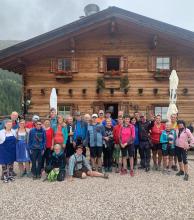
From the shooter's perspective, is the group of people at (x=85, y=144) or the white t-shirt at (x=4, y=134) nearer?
the white t-shirt at (x=4, y=134)

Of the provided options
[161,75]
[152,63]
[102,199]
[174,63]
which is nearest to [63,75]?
[152,63]

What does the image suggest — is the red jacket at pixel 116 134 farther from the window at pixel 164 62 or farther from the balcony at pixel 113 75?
the window at pixel 164 62

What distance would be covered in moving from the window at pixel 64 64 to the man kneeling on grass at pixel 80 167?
24.4 feet

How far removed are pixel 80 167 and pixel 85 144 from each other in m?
0.69

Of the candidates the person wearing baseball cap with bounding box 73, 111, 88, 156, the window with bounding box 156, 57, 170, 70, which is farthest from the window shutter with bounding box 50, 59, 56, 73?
the person wearing baseball cap with bounding box 73, 111, 88, 156

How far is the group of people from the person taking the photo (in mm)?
7785

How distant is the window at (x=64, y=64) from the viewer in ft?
47.9

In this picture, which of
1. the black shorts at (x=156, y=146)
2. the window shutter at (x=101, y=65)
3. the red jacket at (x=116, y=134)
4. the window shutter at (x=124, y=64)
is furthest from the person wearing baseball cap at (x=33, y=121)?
the window shutter at (x=124, y=64)

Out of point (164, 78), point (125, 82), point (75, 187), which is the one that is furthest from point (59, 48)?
point (75, 187)

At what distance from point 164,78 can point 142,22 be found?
115 inches

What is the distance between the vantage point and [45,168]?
25.8ft

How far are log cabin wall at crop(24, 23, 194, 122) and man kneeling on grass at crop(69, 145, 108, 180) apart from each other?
256 inches

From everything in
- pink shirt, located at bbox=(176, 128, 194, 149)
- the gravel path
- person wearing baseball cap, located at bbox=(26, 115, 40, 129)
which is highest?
person wearing baseball cap, located at bbox=(26, 115, 40, 129)

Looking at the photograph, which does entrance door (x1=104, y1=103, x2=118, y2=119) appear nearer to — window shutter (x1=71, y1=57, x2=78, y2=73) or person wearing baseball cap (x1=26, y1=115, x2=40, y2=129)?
window shutter (x1=71, y1=57, x2=78, y2=73)
